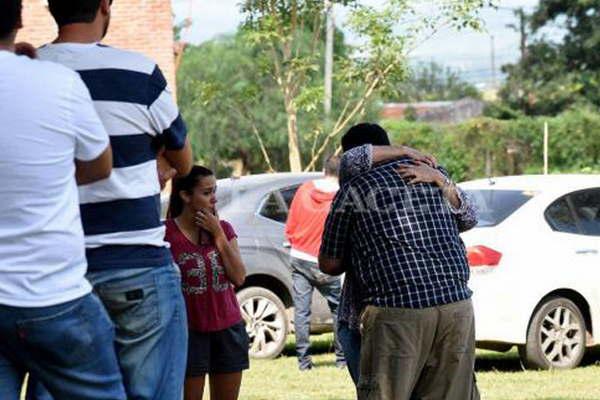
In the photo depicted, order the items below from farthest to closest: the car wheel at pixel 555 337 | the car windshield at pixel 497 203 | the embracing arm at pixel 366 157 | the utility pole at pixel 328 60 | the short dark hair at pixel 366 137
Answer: the utility pole at pixel 328 60 < the car windshield at pixel 497 203 < the car wheel at pixel 555 337 < the short dark hair at pixel 366 137 < the embracing arm at pixel 366 157

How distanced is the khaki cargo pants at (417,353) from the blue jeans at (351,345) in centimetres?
22

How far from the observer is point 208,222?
7.32 metres

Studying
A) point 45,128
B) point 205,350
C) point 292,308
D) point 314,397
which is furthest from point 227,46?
point 45,128

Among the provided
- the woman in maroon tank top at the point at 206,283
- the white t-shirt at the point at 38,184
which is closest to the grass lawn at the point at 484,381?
the woman in maroon tank top at the point at 206,283

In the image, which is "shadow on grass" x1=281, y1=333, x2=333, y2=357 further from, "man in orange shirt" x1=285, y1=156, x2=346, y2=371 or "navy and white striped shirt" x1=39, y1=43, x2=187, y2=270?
"navy and white striped shirt" x1=39, y1=43, x2=187, y2=270

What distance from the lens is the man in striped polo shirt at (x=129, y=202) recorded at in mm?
4719

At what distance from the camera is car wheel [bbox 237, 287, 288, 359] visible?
13.7 m

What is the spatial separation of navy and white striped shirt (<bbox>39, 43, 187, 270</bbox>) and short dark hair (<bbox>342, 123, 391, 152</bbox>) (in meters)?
2.19

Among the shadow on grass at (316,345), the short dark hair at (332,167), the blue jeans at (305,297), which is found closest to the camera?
the short dark hair at (332,167)

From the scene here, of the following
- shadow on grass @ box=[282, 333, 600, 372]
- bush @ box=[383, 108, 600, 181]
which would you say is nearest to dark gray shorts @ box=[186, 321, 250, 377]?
shadow on grass @ box=[282, 333, 600, 372]

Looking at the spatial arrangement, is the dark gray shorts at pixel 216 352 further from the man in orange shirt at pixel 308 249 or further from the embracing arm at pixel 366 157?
the man in orange shirt at pixel 308 249

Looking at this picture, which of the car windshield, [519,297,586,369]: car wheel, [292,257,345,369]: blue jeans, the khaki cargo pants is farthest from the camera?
[292,257,345,369]: blue jeans

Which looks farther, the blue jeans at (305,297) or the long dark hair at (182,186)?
the blue jeans at (305,297)

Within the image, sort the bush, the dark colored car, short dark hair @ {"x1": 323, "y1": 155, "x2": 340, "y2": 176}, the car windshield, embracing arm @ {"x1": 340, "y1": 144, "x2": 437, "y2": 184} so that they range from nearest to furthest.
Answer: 1. embracing arm @ {"x1": 340, "y1": 144, "x2": 437, "y2": 184}
2. the car windshield
3. short dark hair @ {"x1": 323, "y1": 155, "x2": 340, "y2": 176}
4. the dark colored car
5. the bush
